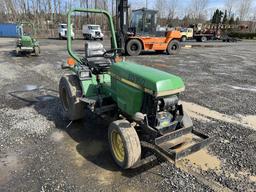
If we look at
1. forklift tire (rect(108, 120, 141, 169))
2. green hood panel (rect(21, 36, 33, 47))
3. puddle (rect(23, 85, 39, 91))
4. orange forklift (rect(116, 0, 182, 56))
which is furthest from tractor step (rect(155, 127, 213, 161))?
green hood panel (rect(21, 36, 33, 47))

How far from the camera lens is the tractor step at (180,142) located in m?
2.62

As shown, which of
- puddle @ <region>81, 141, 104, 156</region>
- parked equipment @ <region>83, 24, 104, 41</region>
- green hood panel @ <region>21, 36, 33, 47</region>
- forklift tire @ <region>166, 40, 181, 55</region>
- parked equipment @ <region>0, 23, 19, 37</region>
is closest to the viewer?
puddle @ <region>81, 141, 104, 156</region>

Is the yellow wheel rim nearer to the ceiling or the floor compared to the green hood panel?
nearer to the floor

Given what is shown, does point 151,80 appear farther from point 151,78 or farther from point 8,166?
point 8,166

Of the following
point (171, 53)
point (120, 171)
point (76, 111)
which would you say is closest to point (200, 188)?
point (120, 171)

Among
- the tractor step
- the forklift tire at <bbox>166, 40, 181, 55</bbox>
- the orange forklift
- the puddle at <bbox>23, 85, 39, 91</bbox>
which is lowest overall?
the puddle at <bbox>23, 85, 39, 91</bbox>

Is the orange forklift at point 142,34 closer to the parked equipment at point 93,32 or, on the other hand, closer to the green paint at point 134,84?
the green paint at point 134,84

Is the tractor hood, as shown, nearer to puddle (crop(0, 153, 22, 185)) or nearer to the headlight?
the headlight

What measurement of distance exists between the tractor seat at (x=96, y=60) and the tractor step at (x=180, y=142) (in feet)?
5.86

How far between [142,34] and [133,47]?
1.00 metres

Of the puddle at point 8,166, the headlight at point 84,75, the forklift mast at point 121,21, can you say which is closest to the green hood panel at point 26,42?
the forklift mast at point 121,21

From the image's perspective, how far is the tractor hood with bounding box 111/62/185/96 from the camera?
271 cm

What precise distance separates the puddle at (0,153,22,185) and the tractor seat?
185 cm

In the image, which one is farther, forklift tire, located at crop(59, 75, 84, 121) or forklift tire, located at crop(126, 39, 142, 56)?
forklift tire, located at crop(126, 39, 142, 56)
